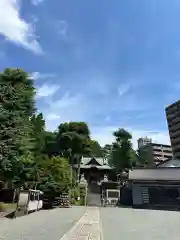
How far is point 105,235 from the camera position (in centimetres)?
788

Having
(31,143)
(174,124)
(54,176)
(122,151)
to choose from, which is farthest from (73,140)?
(174,124)

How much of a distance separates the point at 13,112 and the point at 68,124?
29.0 metres

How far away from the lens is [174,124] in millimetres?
80250

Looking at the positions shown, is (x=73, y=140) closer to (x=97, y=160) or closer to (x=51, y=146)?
(x=51, y=146)

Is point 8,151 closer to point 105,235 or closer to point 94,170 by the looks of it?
point 105,235

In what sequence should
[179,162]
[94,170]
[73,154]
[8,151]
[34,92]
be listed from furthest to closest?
[94,170] < [73,154] < [179,162] < [34,92] < [8,151]

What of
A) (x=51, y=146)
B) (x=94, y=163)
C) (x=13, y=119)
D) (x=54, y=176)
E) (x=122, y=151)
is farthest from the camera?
(x=94, y=163)

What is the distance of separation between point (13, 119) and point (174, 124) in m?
73.9

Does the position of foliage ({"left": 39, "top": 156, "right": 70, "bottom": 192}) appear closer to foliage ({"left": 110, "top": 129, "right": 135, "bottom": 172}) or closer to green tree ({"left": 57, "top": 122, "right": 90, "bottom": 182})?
green tree ({"left": 57, "top": 122, "right": 90, "bottom": 182})

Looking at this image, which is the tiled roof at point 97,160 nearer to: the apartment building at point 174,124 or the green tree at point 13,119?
the green tree at point 13,119

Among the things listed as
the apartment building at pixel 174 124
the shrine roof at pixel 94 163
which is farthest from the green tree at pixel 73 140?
the apartment building at pixel 174 124

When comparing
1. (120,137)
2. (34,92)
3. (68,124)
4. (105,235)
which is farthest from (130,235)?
(68,124)

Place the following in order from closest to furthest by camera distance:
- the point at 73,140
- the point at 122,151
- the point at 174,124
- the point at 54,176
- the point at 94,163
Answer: the point at 54,176
the point at 122,151
the point at 73,140
the point at 94,163
the point at 174,124

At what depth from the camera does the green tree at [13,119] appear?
46.6 ft
